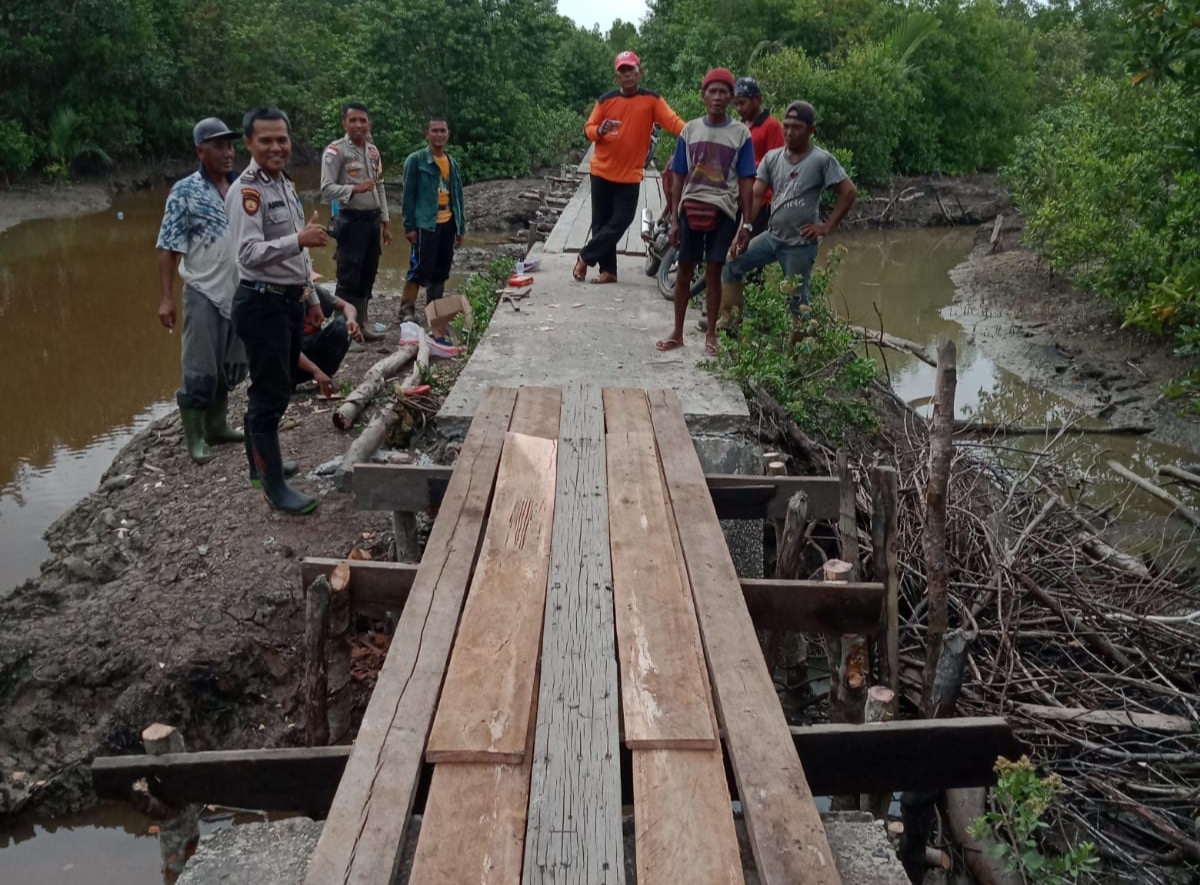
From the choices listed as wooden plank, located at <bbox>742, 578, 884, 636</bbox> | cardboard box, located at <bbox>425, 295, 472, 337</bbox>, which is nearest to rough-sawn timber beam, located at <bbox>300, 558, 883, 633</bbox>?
wooden plank, located at <bbox>742, 578, 884, 636</bbox>

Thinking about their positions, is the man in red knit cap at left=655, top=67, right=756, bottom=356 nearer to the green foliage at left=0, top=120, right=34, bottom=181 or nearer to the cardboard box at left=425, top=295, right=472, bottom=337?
the cardboard box at left=425, top=295, right=472, bottom=337

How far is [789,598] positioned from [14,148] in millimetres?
20356

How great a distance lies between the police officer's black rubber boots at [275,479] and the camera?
488 cm

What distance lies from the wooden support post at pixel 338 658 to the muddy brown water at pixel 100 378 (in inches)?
35.4

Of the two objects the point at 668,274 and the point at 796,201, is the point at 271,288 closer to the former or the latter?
the point at 796,201

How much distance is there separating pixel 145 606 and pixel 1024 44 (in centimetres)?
2683

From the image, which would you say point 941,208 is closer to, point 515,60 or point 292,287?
point 515,60

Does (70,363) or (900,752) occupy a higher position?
(900,752)

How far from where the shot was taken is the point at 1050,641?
464 centimetres

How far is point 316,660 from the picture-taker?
11.5 ft

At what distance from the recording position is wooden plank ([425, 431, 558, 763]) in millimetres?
2432

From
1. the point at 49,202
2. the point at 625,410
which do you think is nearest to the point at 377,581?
the point at 625,410

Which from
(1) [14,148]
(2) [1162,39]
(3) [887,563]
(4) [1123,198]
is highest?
(2) [1162,39]

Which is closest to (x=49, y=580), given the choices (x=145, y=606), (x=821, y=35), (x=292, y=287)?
(x=145, y=606)
